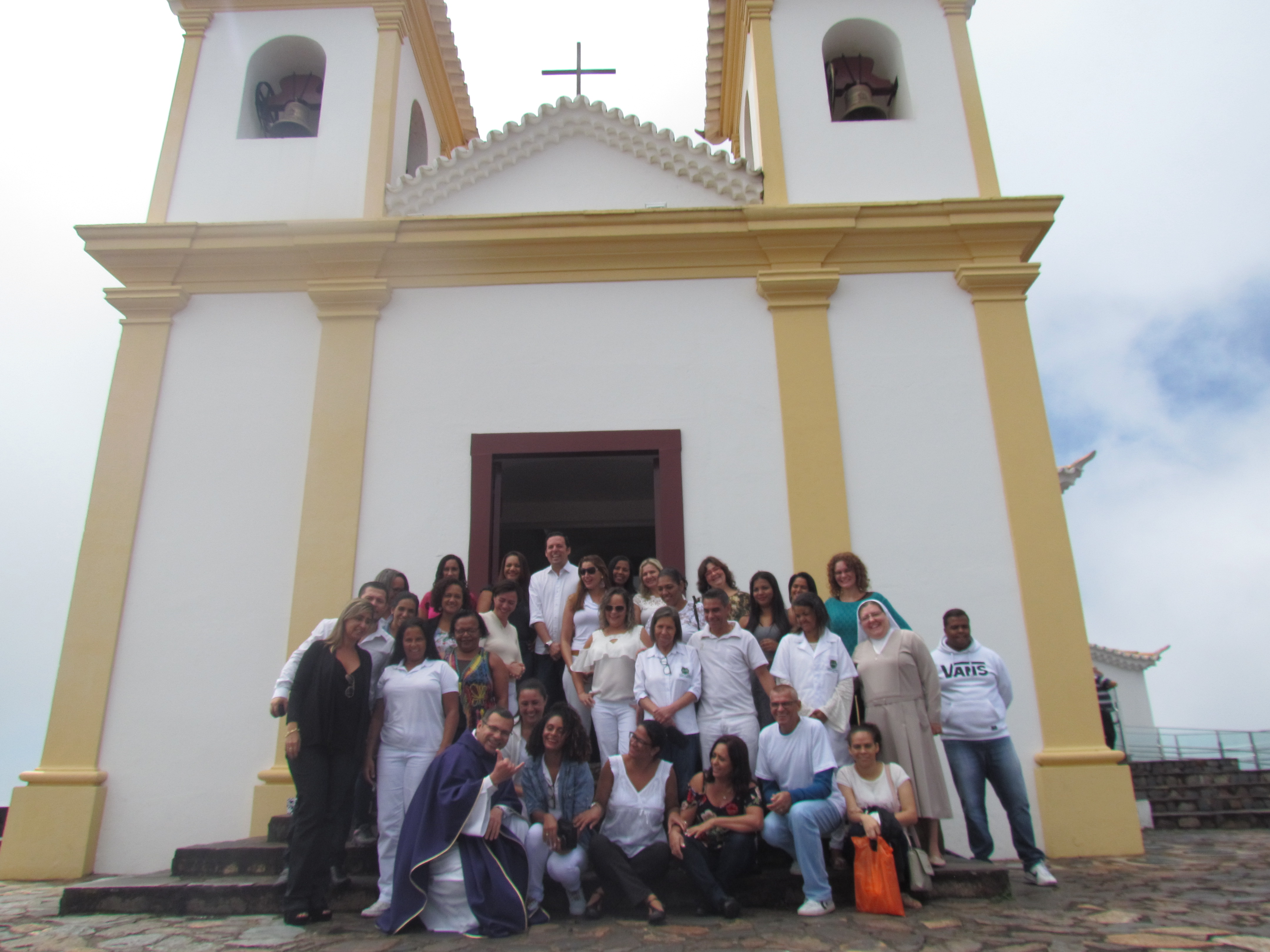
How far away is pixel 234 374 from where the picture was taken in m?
7.79

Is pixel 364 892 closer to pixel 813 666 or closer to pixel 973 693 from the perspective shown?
pixel 813 666

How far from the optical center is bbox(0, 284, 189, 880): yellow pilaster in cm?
649

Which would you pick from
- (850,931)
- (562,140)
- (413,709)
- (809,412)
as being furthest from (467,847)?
(562,140)

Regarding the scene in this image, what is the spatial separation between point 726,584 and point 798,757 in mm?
1325

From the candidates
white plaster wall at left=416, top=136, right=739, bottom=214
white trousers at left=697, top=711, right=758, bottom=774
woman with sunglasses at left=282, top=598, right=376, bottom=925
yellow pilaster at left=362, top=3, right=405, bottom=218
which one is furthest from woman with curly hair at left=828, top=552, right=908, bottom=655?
yellow pilaster at left=362, top=3, right=405, bottom=218

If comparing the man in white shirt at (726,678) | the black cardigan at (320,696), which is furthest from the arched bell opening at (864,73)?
the black cardigan at (320,696)

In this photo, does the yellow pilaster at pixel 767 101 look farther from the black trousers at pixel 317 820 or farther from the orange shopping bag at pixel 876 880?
the black trousers at pixel 317 820

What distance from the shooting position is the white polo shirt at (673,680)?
5309 millimetres

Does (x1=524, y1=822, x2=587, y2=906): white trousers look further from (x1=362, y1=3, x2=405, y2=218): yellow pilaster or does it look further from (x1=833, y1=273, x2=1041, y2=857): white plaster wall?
(x1=362, y1=3, x2=405, y2=218): yellow pilaster

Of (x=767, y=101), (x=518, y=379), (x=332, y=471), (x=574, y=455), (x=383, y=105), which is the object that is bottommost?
(x=332, y=471)

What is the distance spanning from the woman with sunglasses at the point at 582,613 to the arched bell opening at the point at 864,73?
5.34 metres

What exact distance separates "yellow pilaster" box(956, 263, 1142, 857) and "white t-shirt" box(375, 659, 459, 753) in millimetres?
4323

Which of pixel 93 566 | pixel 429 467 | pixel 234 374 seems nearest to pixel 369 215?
pixel 234 374

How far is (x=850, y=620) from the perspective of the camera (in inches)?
222
